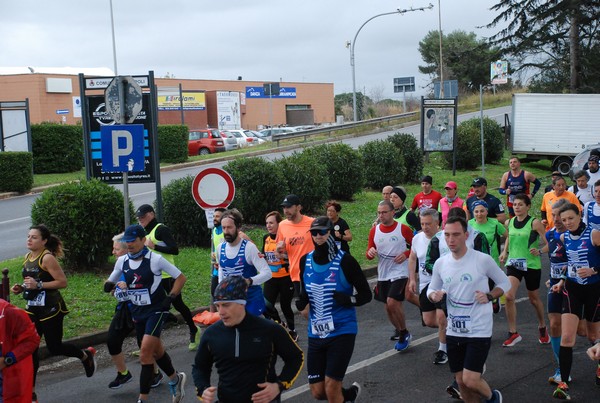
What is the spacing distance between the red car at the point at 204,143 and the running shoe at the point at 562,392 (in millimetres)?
34709

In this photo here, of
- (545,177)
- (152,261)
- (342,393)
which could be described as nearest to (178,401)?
(152,261)

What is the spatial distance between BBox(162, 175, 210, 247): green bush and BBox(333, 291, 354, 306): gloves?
28.8ft

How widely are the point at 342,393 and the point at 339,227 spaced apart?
3718 millimetres

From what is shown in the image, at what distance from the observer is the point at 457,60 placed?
75250mm

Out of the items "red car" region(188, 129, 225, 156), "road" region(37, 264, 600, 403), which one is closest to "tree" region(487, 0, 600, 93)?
"red car" region(188, 129, 225, 156)

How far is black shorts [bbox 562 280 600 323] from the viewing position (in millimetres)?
7949

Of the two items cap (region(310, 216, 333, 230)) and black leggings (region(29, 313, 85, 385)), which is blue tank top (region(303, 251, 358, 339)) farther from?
black leggings (region(29, 313, 85, 385))

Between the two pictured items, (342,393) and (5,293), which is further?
(5,293)

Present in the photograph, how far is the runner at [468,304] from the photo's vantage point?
6672 millimetres

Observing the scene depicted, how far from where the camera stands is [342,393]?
22.4 feet

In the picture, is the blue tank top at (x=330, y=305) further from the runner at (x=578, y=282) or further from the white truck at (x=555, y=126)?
the white truck at (x=555, y=126)

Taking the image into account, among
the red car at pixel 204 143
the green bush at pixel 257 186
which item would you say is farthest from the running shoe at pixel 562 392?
the red car at pixel 204 143

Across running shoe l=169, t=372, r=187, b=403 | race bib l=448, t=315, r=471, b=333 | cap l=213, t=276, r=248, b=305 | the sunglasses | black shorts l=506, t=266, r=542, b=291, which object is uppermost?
the sunglasses

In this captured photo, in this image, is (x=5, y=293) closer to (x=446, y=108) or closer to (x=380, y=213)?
(x=380, y=213)
